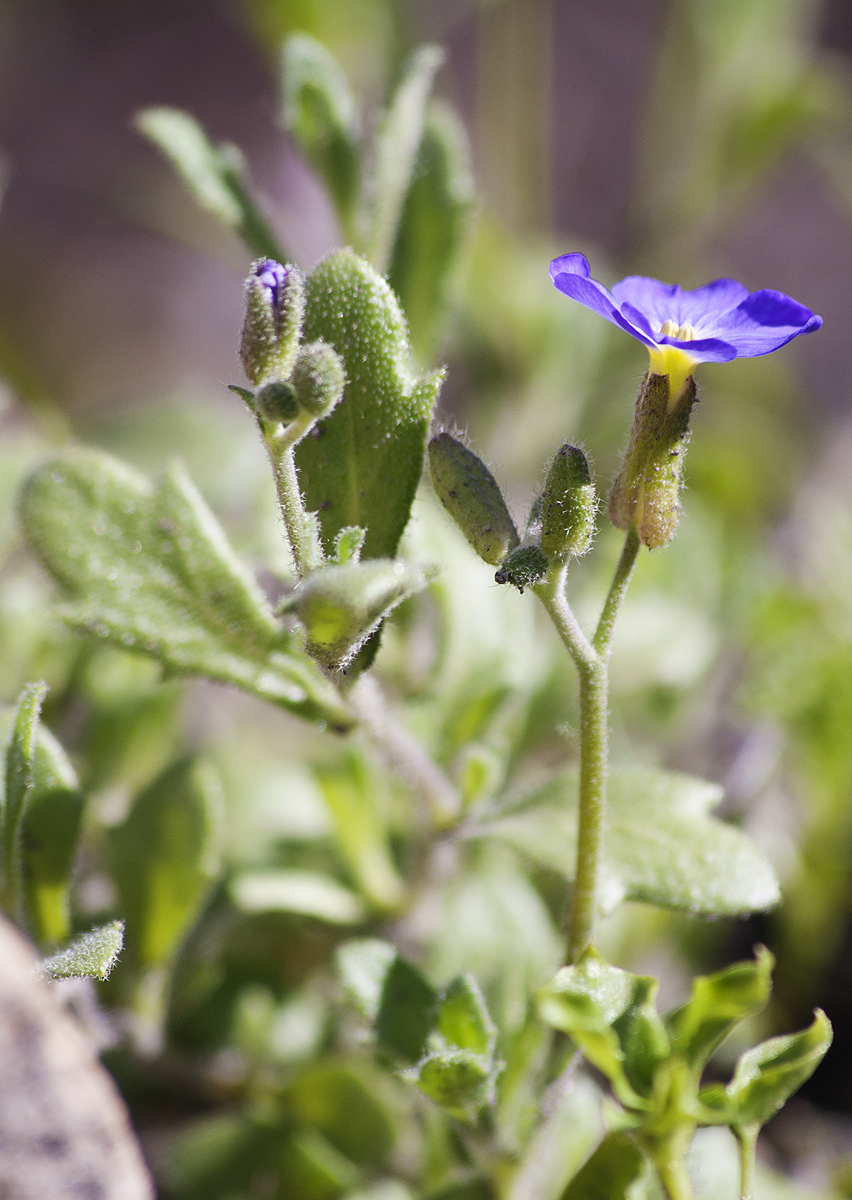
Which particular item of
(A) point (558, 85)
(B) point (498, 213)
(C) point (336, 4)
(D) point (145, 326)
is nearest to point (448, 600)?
(C) point (336, 4)

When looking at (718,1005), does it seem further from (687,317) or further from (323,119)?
(323,119)

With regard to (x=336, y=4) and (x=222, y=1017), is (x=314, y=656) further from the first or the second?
(x=336, y=4)

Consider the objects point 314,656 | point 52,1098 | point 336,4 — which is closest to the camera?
point 52,1098

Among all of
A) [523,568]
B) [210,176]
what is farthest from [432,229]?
[523,568]

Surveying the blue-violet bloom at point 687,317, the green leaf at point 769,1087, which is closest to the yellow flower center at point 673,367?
the blue-violet bloom at point 687,317

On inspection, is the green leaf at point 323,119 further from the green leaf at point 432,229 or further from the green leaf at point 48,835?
the green leaf at point 48,835

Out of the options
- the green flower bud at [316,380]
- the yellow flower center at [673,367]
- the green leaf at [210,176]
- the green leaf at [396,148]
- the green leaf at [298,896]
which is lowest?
the green leaf at [298,896]
